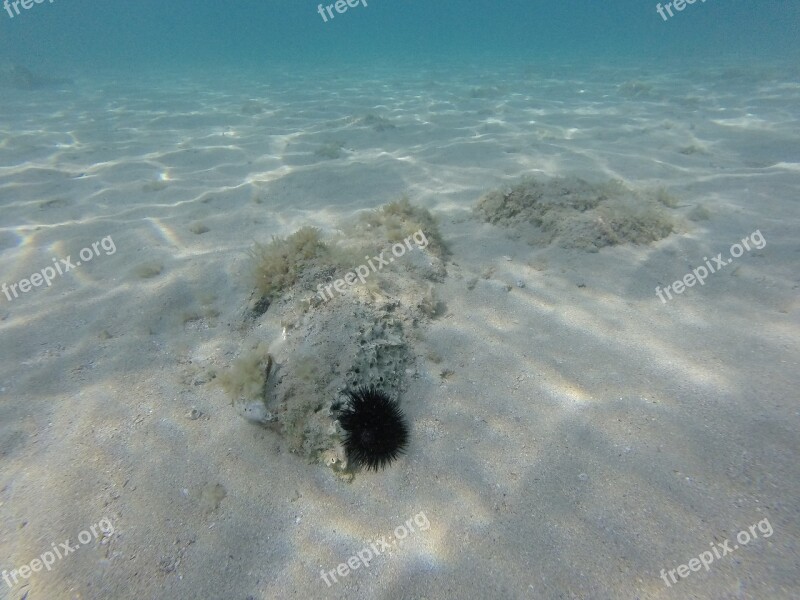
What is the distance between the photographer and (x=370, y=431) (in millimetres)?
2465

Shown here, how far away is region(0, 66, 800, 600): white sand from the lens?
7.03 feet

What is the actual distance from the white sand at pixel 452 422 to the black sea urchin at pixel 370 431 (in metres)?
0.15

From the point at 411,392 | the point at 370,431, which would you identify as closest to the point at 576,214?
the point at 411,392

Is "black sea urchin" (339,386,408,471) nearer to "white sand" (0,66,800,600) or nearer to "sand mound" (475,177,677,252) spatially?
"white sand" (0,66,800,600)

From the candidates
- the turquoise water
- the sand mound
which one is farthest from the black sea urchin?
the sand mound

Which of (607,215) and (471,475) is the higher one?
(607,215)

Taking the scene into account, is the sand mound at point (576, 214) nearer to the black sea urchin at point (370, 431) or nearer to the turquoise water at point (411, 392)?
the turquoise water at point (411, 392)

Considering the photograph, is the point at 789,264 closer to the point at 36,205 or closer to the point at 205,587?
the point at 205,587

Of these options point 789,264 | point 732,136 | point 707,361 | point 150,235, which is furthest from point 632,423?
point 732,136

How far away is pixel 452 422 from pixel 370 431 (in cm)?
68

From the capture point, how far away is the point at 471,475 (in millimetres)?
2539

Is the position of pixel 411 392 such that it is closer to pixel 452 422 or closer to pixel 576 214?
pixel 452 422

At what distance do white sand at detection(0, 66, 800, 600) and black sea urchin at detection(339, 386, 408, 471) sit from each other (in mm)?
153

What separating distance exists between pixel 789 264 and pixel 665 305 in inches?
71.0
